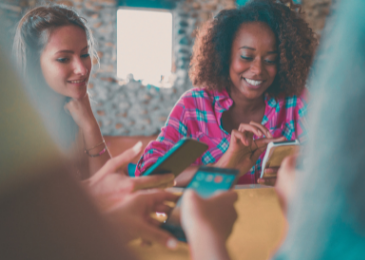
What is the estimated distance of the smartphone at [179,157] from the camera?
9.4 inches

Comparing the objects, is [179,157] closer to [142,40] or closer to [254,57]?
[142,40]

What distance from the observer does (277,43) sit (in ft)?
1.37

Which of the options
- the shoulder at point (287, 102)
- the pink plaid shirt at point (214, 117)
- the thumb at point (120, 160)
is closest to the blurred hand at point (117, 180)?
the thumb at point (120, 160)

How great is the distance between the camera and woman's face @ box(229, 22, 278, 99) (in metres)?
0.40

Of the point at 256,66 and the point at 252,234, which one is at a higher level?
the point at 256,66

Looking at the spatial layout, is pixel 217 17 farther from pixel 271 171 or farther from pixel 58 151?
pixel 58 151

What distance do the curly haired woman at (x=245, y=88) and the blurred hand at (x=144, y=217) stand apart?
142 mm

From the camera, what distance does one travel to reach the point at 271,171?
1.10ft

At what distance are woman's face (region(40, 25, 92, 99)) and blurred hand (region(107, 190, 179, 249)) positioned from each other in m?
0.15

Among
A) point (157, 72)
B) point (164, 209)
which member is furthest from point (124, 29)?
point (164, 209)

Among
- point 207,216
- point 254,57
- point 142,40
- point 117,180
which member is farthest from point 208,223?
point 254,57

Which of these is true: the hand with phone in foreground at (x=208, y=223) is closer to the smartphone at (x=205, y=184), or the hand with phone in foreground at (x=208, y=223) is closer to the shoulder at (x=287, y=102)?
the smartphone at (x=205, y=184)

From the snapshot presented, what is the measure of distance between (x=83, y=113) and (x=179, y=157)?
17 centimetres

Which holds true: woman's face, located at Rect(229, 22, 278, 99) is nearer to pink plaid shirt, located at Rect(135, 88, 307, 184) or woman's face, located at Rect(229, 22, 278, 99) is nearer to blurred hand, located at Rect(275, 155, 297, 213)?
pink plaid shirt, located at Rect(135, 88, 307, 184)
